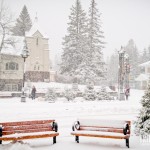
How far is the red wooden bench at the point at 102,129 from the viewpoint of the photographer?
9719 millimetres

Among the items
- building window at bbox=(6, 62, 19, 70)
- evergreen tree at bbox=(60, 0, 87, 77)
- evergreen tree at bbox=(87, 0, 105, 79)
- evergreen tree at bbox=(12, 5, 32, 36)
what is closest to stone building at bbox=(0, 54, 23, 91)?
building window at bbox=(6, 62, 19, 70)

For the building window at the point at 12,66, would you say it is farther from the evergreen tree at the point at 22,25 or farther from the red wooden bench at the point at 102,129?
the red wooden bench at the point at 102,129

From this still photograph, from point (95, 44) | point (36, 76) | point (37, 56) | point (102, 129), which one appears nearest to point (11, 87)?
point (36, 76)

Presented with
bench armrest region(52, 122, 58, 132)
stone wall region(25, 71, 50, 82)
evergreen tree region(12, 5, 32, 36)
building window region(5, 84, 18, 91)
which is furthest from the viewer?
evergreen tree region(12, 5, 32, 36)

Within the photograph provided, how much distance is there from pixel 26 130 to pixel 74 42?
1515 inches

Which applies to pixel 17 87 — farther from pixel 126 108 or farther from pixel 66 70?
pixel 126 108

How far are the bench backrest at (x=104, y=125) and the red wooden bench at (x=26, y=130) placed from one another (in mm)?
1248

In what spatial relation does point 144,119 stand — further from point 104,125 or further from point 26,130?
point 26,130

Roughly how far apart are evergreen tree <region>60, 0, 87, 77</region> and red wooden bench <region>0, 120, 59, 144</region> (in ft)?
118

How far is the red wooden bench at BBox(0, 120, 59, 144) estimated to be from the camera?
9211 millimetres

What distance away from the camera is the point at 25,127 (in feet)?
32.3

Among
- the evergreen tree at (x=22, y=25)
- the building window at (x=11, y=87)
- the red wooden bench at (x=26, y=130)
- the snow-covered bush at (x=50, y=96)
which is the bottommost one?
the red wooden bench at (x=26, y=130)

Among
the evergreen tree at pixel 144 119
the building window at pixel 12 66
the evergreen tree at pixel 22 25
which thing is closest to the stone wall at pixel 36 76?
the building window at pixel 12 66

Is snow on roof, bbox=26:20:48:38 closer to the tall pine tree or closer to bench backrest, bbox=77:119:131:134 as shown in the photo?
the tall pine tree
